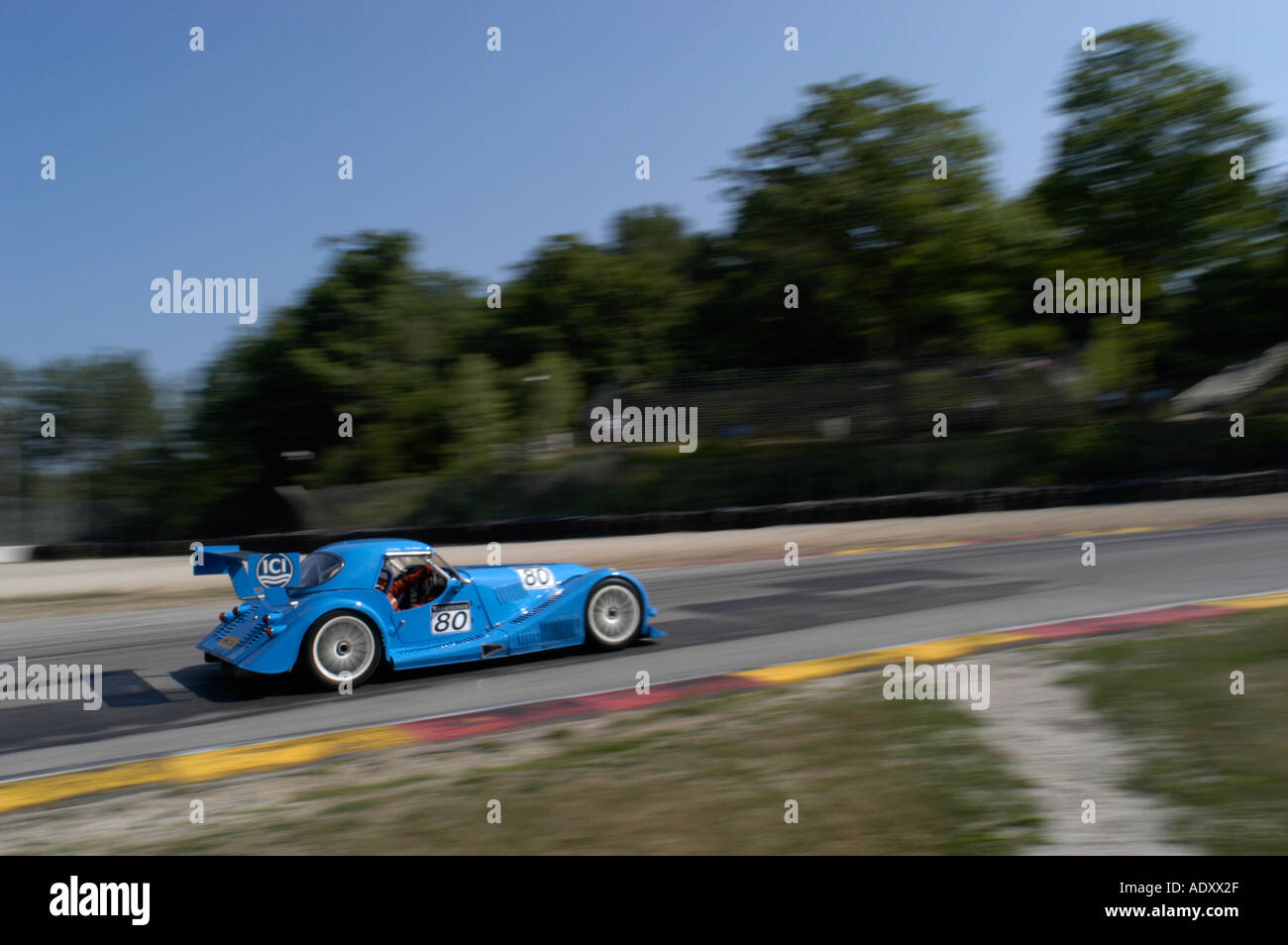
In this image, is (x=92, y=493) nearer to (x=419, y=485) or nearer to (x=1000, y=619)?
(x=419, y=485)

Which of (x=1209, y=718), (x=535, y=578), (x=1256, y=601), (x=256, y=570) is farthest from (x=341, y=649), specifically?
(x=1256, y=601)

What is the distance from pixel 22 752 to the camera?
6.54m

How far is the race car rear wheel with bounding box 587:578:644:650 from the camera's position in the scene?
8.63 meters

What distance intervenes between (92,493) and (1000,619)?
107 feet

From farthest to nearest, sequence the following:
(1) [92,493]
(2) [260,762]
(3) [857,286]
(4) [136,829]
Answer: (1) [92,493], (3) [857,286], (2) [260,762], (4) [136,829]

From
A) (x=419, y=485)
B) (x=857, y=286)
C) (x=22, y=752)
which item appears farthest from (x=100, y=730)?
(x=857, y=286)

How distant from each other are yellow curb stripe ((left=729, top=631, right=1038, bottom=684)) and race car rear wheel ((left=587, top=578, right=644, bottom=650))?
1402mm

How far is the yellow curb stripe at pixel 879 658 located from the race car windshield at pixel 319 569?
10.0 ft

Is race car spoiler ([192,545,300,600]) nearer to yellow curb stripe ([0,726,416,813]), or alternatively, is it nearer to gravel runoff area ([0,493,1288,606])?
yellow curb stripe ([0,726,416,813])

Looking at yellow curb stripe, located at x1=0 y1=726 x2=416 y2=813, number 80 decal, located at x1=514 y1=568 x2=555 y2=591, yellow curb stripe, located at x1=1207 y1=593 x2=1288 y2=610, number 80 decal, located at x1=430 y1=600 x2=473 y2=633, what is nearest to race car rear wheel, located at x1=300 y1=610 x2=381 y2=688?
number 80 decal, located at x1=430 y1=600 x2=473 y2=633

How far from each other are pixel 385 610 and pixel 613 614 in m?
1.96

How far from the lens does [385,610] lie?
7.77 meters

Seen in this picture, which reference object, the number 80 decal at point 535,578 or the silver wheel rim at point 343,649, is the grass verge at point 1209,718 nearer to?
the number 80 decal at point 535,578

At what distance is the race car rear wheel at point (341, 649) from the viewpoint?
295 inches
